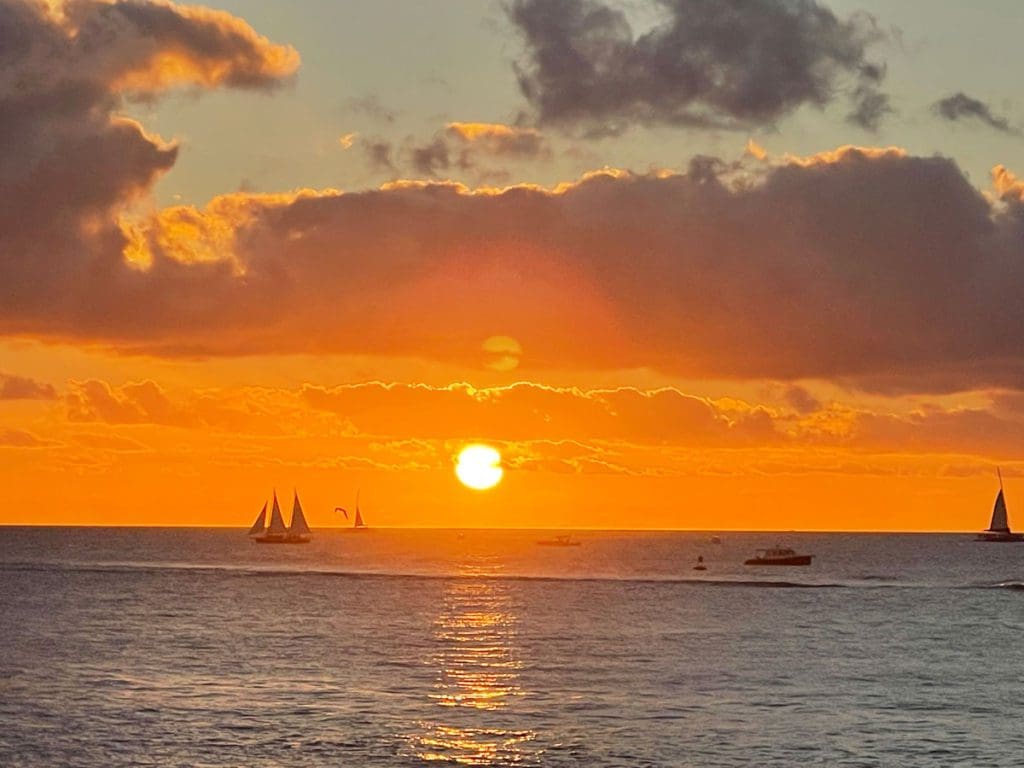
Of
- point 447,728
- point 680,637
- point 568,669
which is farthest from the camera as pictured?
point 680,637

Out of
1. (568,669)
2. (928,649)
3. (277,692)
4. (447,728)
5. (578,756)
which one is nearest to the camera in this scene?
(578,756)

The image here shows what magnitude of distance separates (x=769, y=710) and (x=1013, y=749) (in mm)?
17395

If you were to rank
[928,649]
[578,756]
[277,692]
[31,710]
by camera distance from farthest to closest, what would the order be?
[928,649], [277,692], [31,710], [578,756]

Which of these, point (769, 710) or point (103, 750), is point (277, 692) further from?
point (769, 710)

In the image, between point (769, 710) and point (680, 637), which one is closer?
point (769, 710)

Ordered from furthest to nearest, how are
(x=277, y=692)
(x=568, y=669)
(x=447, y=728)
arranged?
(x=568, y=669)
(x=277, y=692)
(x=447, y=728)

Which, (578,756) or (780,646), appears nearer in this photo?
(578,756)

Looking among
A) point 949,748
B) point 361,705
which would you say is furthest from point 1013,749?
point 361,705

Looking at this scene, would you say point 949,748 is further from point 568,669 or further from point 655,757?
point 568,669

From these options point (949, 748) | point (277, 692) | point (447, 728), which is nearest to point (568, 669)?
point (277, 692)

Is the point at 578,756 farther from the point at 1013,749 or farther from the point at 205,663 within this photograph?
the point at 205,663

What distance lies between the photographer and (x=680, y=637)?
150 metres

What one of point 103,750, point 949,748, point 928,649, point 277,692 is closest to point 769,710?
point 949,748

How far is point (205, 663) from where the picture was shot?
120 metres
